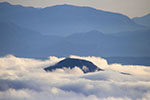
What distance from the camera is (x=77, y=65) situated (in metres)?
85.6

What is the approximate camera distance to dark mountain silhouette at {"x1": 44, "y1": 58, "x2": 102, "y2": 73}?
83.6m

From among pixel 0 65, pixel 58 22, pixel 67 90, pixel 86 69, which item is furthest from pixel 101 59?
pixel 0 65

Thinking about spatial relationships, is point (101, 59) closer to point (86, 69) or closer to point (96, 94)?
point (86, 69)

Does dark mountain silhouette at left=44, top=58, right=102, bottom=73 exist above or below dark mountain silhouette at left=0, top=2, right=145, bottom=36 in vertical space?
below

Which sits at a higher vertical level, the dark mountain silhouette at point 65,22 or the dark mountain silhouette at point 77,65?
the dark mountain silhouette at point 65,22

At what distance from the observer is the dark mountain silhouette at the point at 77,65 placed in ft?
274

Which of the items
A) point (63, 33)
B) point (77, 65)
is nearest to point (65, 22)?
point (63, 33)

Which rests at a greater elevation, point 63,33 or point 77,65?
point 63,33

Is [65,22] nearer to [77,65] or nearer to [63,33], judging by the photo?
[63,33]

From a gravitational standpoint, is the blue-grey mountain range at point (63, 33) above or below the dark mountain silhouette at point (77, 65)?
above

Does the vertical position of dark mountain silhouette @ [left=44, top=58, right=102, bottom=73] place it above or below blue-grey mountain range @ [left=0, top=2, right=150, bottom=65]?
below

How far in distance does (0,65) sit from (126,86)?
26.6 meters

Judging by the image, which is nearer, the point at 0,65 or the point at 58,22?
the point at 0,65

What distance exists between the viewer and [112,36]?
91625 millimetres
